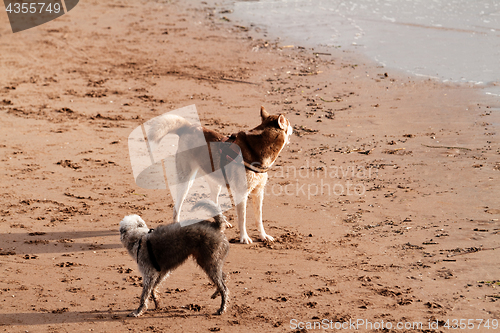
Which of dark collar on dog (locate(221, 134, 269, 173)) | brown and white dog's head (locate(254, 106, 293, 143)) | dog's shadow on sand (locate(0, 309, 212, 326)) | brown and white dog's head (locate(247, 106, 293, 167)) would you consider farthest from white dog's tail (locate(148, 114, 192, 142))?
dog's shadow on sand (locate(0, 309, 212, 326))

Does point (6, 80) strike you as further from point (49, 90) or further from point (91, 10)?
point (91, 10)

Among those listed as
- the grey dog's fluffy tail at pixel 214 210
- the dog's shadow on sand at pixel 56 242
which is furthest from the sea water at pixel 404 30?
the dog's shadow on sand at pixel 56 242

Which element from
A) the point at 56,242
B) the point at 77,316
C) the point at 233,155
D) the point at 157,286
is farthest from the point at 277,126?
the point at 56,242

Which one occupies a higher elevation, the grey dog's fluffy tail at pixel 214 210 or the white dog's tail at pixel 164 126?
the white dog's tail at pixel 164 126

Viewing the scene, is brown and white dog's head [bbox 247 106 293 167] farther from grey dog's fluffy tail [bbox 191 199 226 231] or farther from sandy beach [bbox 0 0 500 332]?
grey dog's fluffy tail [bbox 191 199 226 231]

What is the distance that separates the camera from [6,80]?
1309 cm

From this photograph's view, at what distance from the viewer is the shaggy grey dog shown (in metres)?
5.29

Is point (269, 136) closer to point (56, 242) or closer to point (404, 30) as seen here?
point (56, 242)

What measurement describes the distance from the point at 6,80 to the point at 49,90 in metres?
1.46

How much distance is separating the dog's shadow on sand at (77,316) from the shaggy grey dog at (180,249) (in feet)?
0.62

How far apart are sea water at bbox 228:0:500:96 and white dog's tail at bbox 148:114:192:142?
8814 millimetres

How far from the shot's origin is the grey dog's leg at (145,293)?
534cm

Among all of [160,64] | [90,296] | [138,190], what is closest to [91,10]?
[160,64]

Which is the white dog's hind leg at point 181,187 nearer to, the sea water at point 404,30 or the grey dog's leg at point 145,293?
the grey dog's leg at point 145,293
